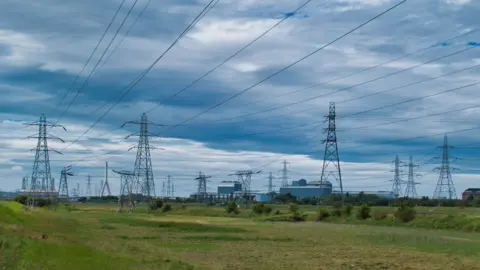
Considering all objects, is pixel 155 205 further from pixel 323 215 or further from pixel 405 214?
pixel 405 214

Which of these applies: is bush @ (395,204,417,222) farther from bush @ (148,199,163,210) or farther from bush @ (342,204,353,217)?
bush @ (148,199,163,210)

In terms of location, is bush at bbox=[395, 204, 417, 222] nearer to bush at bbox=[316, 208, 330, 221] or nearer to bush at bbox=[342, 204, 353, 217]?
bush at bbox=[342, 204, 353, 217]

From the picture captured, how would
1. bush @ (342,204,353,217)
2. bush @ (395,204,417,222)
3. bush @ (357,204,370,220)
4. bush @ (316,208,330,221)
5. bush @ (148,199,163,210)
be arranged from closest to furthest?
bush @ (395,204,417,222) → bush @ (357,204,370,220) → bush @ (342,204,353,217) → bush @ (316,208,330,221) → bush @ (148,199,163,210)

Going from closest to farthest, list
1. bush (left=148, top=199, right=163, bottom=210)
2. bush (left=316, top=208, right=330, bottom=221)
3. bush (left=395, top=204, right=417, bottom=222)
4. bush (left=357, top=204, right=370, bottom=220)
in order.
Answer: bush (left=395, top=204, right=417, bottom=222) → bush (left=357, top=204, right=370, bottom=220) → bush (left=316, top=208, right=330, bottom=221) → bush (left=148, top=199, right=163, bottom=210)

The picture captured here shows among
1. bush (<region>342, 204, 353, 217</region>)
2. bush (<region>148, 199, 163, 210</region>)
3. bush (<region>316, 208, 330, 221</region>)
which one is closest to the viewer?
bush (<region>342, 204, 353, 217</region>)

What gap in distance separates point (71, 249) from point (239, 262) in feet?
Answer: 29.3

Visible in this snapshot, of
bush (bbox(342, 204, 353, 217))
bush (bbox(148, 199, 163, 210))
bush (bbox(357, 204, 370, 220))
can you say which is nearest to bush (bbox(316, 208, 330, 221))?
bush (bbox(342, 204, 353, 217))

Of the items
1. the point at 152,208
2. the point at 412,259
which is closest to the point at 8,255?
the point at 412,259

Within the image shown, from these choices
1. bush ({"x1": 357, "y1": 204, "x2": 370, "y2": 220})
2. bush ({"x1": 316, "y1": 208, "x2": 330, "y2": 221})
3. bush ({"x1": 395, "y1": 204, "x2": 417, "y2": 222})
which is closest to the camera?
bush ({"x1": 395, "y1": 204, "x2": 417, "y2": 222})

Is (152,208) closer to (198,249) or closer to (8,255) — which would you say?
(198,249)

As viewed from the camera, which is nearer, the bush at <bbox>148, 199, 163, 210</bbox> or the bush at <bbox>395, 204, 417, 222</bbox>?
the bush at <bbox>395, 204, 417, 222</bbox>

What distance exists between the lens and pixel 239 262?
34.3 m

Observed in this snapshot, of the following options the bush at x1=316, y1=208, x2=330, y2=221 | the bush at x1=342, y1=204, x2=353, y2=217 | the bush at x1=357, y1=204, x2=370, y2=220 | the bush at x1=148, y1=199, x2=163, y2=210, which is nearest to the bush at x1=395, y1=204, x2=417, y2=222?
the bush at x1=357, y1=204, x2=370, y2=220

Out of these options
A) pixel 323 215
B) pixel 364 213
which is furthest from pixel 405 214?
pixel 323 215
